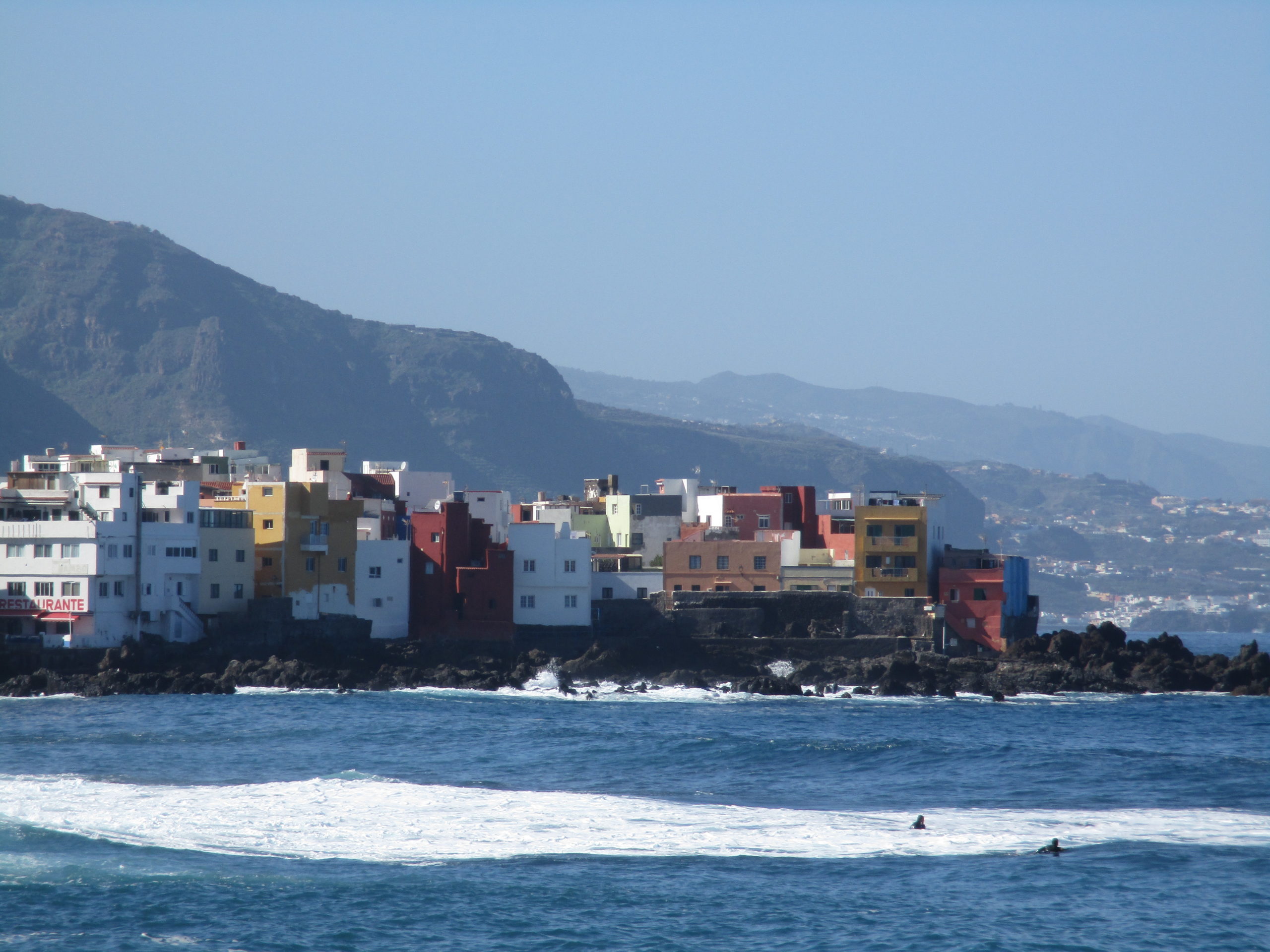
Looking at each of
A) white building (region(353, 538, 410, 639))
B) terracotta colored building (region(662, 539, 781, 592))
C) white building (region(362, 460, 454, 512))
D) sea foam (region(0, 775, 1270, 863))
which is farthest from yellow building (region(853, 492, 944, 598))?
sea foam (region(0, 775, 1270, 863))

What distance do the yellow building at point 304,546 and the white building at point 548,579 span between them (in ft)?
22.0

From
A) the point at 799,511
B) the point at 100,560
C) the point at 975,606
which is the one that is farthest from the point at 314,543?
the point at 975,606

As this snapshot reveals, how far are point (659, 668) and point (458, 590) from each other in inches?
344

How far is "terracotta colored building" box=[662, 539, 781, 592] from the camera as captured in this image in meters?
69.5

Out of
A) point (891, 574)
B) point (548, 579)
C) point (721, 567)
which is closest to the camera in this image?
point (548, 579)

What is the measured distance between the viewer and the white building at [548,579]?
6700cm

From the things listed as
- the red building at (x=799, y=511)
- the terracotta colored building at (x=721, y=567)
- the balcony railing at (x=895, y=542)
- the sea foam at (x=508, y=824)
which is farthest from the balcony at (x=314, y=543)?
the sea foam at (x=508, y=824)

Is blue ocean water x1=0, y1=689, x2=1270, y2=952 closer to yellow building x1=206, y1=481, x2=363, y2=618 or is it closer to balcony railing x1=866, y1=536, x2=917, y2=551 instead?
yellow building x1=206, y1=481, x2=363, y2=618

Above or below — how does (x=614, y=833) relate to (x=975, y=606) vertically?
below

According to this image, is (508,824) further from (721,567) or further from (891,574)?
(891,574)

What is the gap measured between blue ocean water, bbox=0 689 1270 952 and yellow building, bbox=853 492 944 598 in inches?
642

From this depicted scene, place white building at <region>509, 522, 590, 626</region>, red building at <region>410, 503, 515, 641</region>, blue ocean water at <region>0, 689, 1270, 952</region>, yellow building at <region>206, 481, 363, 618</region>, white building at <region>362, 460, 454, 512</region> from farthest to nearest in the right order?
white building at <region>362, 460, 454, 512</region> < white building at <region>509, 522, 590, 626</region> < red building at <region>410, 503, 515, 641</region> < yellow building at <region>206, 481, 363, 618</region> < blue ocean water at <region>0, 689, 1270, 952</region>

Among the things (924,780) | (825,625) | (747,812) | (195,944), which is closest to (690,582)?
(825,625)

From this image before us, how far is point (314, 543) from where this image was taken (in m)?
64.1
